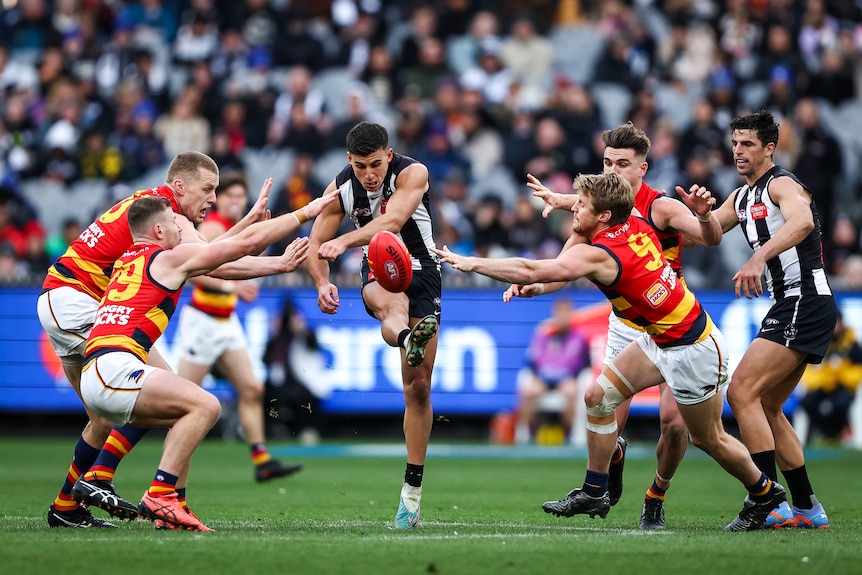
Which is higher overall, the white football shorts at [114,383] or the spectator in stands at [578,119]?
the spectator in stands at [578,119]

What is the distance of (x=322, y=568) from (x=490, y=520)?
271cm

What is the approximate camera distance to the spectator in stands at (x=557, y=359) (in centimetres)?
1631

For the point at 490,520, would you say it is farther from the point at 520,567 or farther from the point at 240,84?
the point at 240,84

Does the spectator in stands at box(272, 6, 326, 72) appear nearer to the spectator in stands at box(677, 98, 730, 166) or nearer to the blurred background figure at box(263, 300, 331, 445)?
the blurred background figure at box(263, 300, 331, 445)

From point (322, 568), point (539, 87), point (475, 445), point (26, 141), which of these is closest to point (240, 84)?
point (26, 141)

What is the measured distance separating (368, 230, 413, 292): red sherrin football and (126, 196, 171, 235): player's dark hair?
54.5 inches

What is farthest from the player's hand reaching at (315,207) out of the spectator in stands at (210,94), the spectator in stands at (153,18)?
the spectator in stands at (153,18)

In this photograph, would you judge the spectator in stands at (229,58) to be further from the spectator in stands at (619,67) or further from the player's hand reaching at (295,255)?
the player's hand reaching at (295,255)

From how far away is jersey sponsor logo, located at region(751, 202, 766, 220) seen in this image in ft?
27.3

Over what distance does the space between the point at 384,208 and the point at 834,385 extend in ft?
32.6

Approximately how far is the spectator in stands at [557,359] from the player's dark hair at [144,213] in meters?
9.44

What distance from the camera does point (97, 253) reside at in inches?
325

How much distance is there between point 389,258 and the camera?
766cm

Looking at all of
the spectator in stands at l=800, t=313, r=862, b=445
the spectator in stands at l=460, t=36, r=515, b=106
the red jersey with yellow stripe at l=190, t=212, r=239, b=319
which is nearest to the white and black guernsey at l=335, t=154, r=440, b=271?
the red jersey with yellow stripe at l=190, t=212, r=239, b=319
